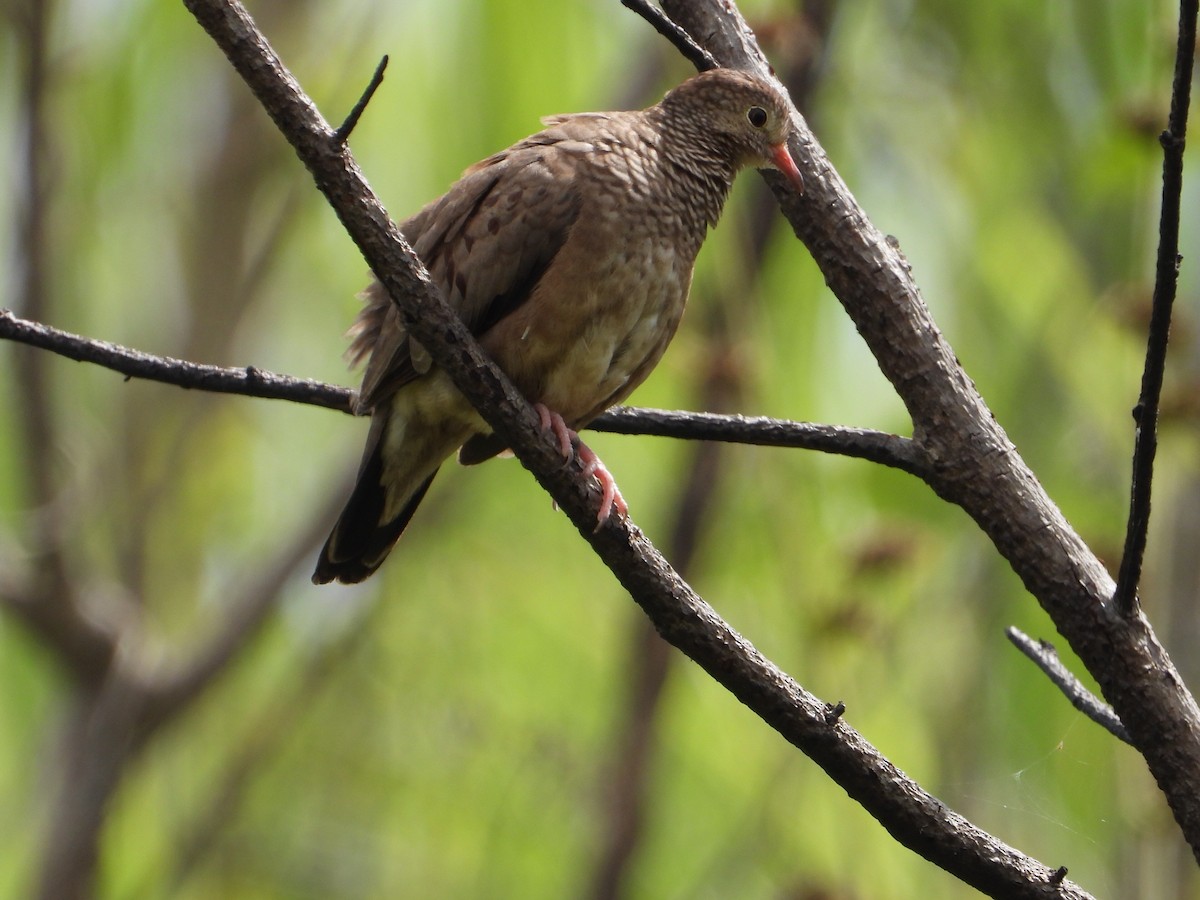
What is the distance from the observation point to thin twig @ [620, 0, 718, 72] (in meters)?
2.72

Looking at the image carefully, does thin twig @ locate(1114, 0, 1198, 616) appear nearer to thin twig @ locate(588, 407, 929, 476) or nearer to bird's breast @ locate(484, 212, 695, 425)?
thin twig @ locate(588, 407, 929, 476)

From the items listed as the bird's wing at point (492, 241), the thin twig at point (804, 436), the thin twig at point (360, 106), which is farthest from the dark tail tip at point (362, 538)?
the thin twig at point (360, 106)

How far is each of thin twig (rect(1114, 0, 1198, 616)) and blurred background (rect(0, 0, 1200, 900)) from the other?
1787 mm

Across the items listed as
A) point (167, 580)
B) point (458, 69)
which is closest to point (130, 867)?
point (167, 580)

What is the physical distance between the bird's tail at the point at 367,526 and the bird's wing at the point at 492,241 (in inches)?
12.1

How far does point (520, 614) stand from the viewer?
269 inches

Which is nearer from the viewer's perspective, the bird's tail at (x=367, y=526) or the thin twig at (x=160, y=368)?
the thin twig at (x=160, y=368)

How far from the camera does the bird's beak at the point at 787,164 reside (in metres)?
2.91

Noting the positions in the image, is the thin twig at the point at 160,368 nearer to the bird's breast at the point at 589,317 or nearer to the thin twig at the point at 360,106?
the bird's breast at the point at 589,317

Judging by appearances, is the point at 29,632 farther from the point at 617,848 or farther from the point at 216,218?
the point at 617,848

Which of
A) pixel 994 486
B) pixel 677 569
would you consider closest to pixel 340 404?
pixel 994 486

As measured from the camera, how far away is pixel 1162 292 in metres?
2.19

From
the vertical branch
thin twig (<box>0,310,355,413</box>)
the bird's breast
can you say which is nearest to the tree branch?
the bird's breast

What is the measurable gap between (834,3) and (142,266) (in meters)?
4.15
